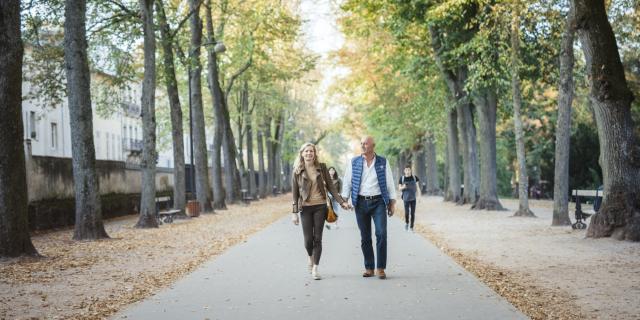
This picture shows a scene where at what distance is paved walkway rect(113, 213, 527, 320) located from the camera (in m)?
8.04

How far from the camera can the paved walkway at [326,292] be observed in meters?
8.04

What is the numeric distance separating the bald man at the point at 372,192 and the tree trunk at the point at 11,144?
6.54 m

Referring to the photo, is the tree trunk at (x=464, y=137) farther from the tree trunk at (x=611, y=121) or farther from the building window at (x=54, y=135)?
the building window at (x=54, y=135)

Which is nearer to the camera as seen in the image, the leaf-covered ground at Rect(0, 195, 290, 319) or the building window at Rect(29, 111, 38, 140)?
the leaf-covered ground at Rect(0, 195, 290, 319)

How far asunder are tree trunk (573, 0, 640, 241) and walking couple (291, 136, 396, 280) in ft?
23.1

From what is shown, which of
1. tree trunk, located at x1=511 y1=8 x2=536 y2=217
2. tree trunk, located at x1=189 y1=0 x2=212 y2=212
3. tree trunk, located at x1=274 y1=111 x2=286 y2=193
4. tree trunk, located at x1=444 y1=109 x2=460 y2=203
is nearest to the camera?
tree trunk, located at x1=511 y1=8 x2=536 y2=217

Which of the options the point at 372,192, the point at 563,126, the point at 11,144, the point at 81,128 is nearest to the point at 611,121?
the point at 563,126

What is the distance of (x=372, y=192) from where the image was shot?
35.1 feet

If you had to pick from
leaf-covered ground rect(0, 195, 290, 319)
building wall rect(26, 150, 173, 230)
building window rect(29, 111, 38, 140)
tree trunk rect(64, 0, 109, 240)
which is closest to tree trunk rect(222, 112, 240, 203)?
building wall rect(26, 150, 173, 230)

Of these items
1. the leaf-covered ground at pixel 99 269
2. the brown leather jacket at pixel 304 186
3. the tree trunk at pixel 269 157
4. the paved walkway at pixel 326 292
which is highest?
the tree trunk at pixel 269 157

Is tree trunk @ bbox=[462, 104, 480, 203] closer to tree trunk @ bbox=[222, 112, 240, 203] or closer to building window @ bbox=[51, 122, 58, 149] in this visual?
tree trunk @ bbox=[222, 112, 240, 203]

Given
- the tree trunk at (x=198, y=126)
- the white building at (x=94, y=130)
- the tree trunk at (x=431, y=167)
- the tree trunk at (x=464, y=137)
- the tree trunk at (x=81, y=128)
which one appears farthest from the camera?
the tree trunk at (x=431, y=167)

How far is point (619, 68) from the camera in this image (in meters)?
16.1

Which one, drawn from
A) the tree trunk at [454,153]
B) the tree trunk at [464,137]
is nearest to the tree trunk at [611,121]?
the tree trunk at [464,137]
